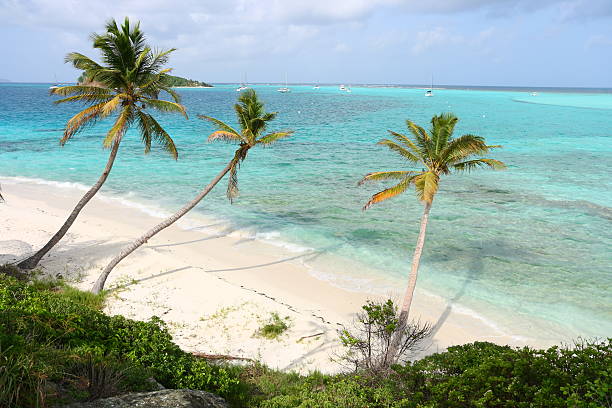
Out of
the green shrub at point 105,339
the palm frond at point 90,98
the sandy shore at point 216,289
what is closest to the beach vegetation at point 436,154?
the sandy shore at point 216,289

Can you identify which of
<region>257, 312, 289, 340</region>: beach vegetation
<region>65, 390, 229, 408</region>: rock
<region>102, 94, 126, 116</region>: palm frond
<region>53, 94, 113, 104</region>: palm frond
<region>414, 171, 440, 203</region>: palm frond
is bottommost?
<region>257, 312, 289, 340</region>: beach vegetation

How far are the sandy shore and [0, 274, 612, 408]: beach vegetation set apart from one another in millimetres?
2980

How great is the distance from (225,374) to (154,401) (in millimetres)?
3249

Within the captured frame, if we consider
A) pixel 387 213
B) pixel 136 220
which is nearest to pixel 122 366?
pixel 136 220

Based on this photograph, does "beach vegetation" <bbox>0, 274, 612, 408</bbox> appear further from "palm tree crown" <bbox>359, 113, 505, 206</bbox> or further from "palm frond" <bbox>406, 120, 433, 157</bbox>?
"palm frond" <bbox>406, 120, 433, 157</bbox>

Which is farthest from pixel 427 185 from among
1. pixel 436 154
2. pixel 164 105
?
pixel 164 105

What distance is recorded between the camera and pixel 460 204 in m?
32.0

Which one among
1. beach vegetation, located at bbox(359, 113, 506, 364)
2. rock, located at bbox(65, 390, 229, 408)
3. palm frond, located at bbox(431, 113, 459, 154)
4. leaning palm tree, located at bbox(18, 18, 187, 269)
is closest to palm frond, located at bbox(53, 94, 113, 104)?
leaning palm tree, located at bbox(18, 18, 187, 269)

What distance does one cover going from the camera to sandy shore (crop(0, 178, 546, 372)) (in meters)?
14.4

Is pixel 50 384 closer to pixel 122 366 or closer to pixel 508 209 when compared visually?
pixel 122 366

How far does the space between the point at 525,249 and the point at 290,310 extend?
46.7 ft

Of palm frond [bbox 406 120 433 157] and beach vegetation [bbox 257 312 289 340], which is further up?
palm frond [bbox 406 120 433 157]

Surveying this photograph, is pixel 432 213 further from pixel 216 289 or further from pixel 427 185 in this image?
pixel 427 185

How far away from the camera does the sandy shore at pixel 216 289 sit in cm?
1444
